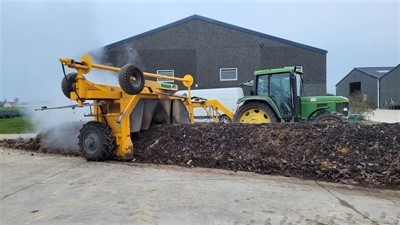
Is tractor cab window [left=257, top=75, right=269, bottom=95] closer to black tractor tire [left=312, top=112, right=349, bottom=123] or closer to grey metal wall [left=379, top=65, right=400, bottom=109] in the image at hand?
black tractor tire [left=312, top=112, right=349, bottom=123]

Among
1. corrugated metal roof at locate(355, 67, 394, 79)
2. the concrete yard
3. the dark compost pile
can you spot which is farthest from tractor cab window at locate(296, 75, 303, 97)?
corrugated metal roof at locate(355, 67, 394, 79)

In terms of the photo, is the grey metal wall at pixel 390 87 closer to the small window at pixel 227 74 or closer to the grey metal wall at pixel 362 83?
the grey metal wall at pixel 362 83

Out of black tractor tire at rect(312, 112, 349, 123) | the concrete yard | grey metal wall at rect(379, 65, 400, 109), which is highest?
grey metal wall at rect(379, 65, 400, 109)

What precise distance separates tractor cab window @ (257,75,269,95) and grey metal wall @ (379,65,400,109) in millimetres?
41067

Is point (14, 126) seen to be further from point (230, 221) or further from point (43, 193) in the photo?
point (230, 221)

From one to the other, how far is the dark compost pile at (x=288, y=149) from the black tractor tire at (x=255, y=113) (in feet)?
8.26

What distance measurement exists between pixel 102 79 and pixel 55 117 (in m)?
1.81

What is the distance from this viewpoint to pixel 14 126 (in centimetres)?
1852

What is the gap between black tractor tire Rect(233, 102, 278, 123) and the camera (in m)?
9.84

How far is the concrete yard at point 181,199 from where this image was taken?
3.90 m

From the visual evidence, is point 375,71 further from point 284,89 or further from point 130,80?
point 130,80

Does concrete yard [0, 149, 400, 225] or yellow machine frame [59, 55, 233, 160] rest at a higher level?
yellow machine frame [59, 55, 233, 160]

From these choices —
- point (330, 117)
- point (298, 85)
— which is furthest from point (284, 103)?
point (330, 117)

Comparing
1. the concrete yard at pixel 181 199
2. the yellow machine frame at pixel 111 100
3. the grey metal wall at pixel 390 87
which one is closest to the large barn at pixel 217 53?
the yellow machine frame at pixel 111 100
